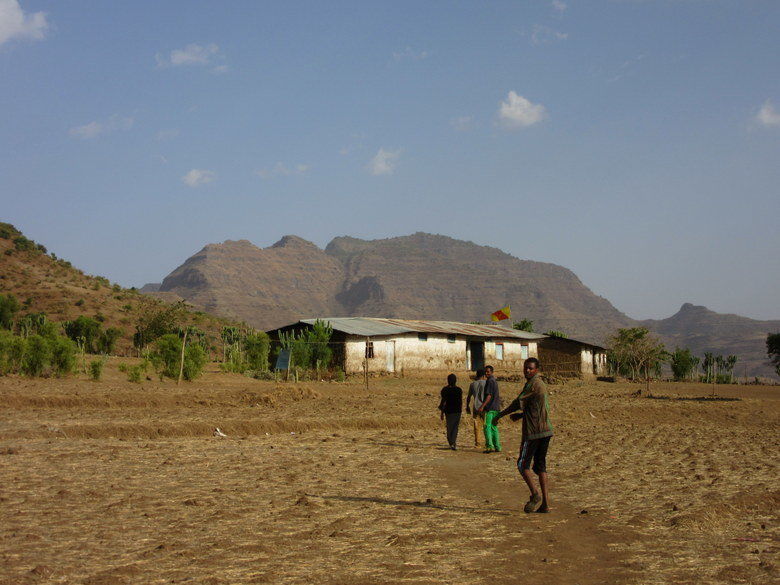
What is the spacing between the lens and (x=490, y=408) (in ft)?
44.3

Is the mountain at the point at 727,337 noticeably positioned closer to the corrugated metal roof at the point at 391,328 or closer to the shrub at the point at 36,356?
the corrugated metal roof at the point at 391,328

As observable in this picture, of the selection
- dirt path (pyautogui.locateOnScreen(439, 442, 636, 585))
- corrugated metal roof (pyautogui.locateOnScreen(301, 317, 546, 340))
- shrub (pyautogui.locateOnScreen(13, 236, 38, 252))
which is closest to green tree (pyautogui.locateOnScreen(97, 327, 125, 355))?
corrugated metal roof (pyautogui.locateOnScreen(301, 317, 546, 340))

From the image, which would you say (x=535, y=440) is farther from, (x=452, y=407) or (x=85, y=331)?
(x=85, y=331)

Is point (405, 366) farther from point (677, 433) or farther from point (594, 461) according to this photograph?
point (594, 461)

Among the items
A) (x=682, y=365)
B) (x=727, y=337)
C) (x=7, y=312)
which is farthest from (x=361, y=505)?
(x=727, y=337)

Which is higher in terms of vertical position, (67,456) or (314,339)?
(314,339)

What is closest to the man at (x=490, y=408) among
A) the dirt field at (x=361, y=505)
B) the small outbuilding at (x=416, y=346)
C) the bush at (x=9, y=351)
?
the dirt field at (x=361, y=505)

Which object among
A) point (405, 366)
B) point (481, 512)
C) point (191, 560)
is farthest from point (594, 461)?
point (405, 366)

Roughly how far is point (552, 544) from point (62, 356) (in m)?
26.7

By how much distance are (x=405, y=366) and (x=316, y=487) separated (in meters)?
31.5

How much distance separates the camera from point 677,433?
17.6m

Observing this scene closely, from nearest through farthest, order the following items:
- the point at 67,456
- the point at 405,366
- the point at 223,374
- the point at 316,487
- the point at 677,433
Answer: the point at 316,487 → the point at 67,456 → the point at 677,433 → the point at 223,374 → the point at 405,366

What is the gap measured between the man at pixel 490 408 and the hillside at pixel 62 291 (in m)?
50.0

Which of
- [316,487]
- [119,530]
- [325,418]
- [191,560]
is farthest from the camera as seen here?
[325,418]
